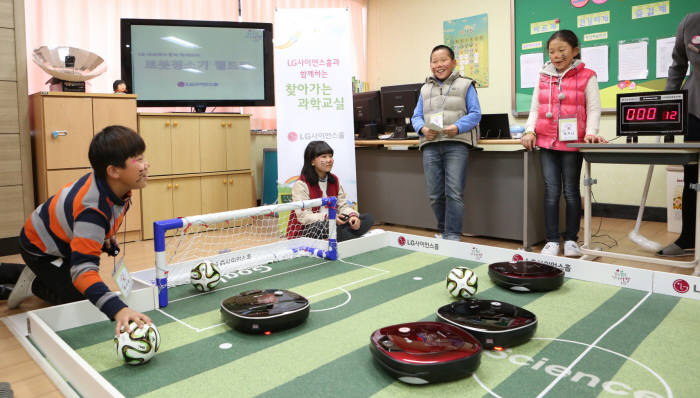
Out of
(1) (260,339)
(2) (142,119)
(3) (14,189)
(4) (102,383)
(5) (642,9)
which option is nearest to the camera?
(4) (102,383)

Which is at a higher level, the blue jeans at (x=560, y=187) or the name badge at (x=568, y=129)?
the name badge at (x=568, y=129)

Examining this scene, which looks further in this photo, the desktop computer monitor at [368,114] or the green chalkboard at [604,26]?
the desktop computer monitor at [368,114]

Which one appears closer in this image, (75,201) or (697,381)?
(697,381)

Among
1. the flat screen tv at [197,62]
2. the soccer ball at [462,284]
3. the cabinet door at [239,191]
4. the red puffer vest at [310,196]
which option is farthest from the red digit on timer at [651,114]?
the cabinet door at [239,191]

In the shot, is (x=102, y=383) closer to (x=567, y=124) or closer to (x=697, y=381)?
(x=697, y=381)

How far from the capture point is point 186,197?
14.0 feet

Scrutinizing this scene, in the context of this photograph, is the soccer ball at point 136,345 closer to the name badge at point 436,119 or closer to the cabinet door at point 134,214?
the name badge at point 436,119

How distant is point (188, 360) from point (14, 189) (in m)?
2.74

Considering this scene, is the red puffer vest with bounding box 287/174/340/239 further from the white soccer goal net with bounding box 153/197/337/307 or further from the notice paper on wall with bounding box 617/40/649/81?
the notice paper on wall with bounding box 617/40/649/81

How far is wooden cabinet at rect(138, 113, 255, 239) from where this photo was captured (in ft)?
13.4

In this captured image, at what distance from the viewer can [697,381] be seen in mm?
1352

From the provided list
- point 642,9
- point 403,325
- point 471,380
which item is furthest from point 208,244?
point 642,9

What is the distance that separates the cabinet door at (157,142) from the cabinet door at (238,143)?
1.76ft

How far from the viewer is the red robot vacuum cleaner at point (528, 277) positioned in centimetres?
208
